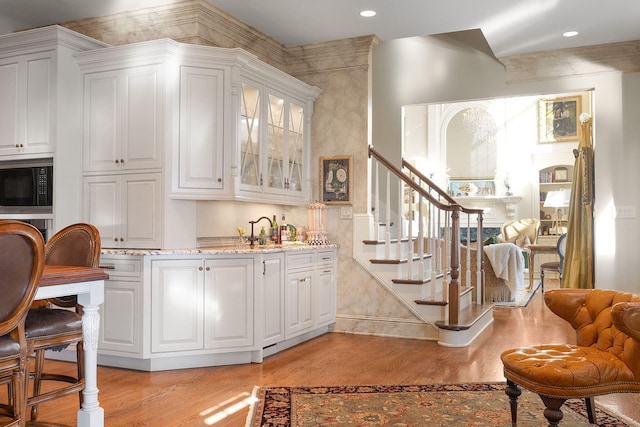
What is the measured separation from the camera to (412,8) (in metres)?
5.02

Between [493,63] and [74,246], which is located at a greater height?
[493,63]

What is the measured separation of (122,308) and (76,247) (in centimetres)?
115

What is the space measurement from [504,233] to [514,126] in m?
2.19

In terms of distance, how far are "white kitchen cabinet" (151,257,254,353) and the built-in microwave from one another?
120 cm

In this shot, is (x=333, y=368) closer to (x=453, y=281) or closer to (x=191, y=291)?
(x=191, y=291)

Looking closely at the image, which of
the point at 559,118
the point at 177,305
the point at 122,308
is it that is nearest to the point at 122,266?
the point at 122,308

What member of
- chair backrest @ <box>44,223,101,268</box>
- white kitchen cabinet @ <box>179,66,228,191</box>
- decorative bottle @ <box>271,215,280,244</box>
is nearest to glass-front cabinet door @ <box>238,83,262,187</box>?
white kitchen cabinet @ <box>179,66,228,191</box>

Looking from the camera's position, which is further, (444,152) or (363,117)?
(444,152)

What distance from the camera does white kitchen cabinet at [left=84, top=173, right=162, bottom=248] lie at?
4430 mm

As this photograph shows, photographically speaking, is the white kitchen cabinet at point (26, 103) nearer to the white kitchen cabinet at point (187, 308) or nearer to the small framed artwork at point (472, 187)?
the white kitchen cabinet at point (187, 308)

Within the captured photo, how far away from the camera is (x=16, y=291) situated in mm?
2186

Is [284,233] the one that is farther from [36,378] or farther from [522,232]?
[522,232]

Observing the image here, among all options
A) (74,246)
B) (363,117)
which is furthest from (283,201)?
(74,246)

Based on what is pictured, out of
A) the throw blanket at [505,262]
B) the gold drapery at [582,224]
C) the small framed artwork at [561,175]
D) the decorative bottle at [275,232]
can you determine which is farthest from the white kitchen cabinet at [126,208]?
the small framed artwork at [561,175]
